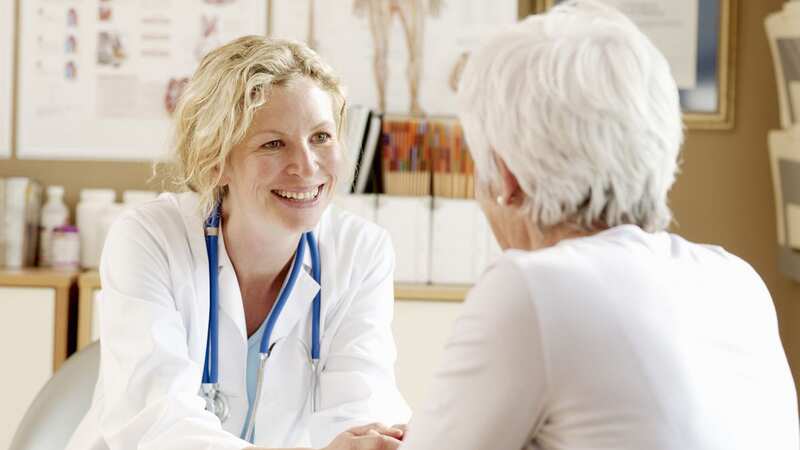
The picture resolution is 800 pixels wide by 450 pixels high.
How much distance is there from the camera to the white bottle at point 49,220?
3.33 m

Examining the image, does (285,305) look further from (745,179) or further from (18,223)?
(745,179)

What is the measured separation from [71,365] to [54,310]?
127cm

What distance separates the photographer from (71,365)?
1910mm

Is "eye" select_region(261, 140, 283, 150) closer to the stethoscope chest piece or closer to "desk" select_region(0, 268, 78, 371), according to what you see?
the stethoscope chest piece

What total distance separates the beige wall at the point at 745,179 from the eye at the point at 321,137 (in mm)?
1789

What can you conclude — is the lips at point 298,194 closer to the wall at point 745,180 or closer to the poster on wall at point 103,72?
the poster on wall at point 103,72

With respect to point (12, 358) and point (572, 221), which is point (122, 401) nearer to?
point (572, 221)

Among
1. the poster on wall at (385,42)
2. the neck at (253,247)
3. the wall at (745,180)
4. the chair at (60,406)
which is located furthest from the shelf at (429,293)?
the chair at (60,406)

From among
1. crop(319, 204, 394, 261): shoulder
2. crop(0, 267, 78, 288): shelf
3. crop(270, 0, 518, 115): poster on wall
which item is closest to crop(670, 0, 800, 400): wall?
crop(270, 0, 518, 115): poster on wall

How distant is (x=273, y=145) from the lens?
1.90 meters

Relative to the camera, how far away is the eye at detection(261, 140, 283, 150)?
1.90 meters

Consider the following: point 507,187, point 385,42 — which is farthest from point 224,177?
point 385,42

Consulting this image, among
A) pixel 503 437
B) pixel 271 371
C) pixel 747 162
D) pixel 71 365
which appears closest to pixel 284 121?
pixel 271 371

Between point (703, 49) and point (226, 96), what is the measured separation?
2164mm
